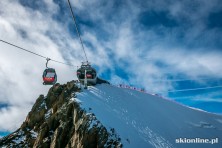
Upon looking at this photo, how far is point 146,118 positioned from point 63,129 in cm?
2082

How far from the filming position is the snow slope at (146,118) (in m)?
38.7

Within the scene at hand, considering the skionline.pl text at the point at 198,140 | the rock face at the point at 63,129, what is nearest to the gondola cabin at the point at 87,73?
the rock face at the point at 63,129

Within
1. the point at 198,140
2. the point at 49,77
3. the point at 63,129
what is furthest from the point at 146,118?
the point at 49,77

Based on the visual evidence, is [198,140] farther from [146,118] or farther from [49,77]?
[49,77]

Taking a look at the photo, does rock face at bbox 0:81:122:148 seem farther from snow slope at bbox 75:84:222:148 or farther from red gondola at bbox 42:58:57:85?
red gondola at bbox 42:58:57:85

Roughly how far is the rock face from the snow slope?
7.28ft

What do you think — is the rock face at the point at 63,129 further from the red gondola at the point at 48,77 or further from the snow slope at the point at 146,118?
the red gondola at the point at 48,77

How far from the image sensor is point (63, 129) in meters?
38.2

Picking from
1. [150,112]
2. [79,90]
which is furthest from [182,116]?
[79,90]

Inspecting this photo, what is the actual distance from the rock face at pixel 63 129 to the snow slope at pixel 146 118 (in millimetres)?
2220

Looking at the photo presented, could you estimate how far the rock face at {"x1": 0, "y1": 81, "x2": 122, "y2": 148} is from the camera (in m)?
33.2

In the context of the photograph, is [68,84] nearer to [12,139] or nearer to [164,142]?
[12,139]

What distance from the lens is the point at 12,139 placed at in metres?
46.1

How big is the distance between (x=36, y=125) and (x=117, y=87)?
26.5 m
